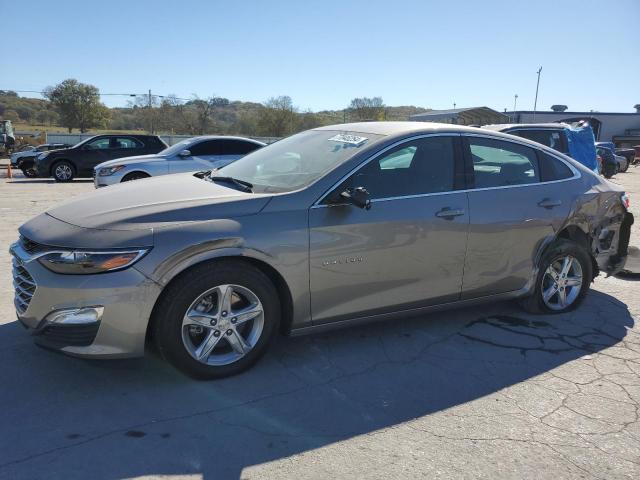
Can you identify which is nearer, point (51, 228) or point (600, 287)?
point (51, 228)

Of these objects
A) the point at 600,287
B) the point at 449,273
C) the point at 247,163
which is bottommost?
the point at 600,287

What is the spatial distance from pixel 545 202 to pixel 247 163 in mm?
2614

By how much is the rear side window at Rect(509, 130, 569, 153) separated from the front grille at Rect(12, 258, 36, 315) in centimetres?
839

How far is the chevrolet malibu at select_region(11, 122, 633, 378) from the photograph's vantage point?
306 centimetres

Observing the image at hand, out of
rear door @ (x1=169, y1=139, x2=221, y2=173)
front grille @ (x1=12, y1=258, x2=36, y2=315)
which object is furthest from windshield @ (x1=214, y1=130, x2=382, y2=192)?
rear door @ (x1=169, y1=139, x2=221, y2=173)

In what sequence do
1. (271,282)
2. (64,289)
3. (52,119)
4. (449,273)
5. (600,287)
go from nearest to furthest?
(64,289) < (271,282) < (449,273) < (600,287) < (52,119)

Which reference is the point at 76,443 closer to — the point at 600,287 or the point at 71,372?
the point at 71,372

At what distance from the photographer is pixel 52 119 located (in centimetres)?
6600

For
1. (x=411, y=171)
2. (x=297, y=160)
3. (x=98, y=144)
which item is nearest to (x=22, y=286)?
(x=297, y=160)

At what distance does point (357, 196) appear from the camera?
11.3 ft

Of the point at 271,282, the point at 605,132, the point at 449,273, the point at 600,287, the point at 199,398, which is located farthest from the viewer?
Result: the point at 605,132

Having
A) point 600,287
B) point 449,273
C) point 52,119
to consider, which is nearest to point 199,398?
point 449,273

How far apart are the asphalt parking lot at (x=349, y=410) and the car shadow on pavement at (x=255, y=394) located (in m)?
0.01

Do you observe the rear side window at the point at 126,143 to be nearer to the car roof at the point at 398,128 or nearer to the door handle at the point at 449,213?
the car roof at the point at 398,128
